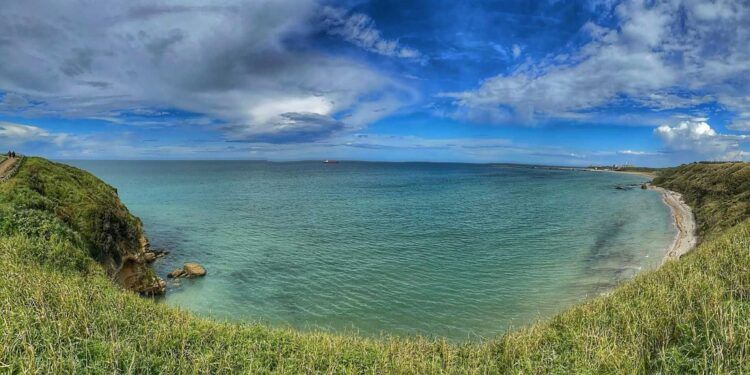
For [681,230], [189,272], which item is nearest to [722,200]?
[681,230]

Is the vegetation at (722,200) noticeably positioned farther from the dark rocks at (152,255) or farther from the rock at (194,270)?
the dark rocks at (152,255)

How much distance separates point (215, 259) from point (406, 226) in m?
25.5

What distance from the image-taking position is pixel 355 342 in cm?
1280

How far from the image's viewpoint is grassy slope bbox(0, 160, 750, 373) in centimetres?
875

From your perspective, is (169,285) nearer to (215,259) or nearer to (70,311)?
(215,259)

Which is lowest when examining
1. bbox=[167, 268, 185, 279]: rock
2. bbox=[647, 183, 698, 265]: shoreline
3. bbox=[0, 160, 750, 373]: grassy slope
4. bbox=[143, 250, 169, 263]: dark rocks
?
bbox=[167, 268, 185, 279]: rock

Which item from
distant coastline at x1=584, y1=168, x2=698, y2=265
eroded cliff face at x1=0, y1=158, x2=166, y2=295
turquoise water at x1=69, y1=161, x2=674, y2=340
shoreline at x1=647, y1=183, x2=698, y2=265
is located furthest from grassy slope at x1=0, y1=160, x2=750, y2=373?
distant coastline at x1=584, y1=168, x2=698, y2=265

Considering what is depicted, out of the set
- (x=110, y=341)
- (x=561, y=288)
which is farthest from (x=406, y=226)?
(x=110, y=341)

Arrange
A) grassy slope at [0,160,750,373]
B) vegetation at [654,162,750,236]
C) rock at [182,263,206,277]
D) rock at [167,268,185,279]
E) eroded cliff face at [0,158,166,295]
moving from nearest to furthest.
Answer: grassy slope at [0,160,750,373], eroded cliff face at [0,158,166,295], rock at [167,268,185,279], rock at [182,263,206,277], vegetation at [654,162,750,236]

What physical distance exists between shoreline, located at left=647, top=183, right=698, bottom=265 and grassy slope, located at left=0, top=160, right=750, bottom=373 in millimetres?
19300

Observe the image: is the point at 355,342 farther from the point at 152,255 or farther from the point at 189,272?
the point at 152,255

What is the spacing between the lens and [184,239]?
43.3 m

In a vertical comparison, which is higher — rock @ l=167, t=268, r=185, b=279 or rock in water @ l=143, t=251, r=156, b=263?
rock in water @ l=143, t=251, r=156, b=263

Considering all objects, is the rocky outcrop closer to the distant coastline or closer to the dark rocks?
the dark rocks
